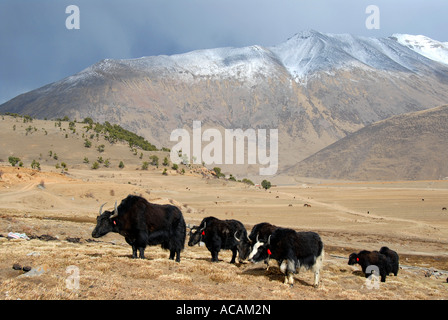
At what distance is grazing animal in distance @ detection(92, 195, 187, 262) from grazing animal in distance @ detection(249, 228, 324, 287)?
334cm

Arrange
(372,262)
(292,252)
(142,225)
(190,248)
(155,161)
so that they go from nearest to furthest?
(292,252)
(142,225)
(372,262)
(190,248)
(155,161)

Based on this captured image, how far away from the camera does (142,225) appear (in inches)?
481

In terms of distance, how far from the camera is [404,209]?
152 ft

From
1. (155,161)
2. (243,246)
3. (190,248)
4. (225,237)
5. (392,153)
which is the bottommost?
(190,248)

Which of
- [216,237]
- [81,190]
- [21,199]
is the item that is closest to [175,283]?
[216,237]

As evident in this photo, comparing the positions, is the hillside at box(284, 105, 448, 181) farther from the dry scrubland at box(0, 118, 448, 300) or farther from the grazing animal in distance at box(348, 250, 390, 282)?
the grazing animal in distance at box(348, 250, 390, 282)

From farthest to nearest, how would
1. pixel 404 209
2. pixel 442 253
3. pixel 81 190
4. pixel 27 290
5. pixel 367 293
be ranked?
pixel 404 209, pixel 81 190, pixel 442 253, pixel 367 293, pixel 27 290

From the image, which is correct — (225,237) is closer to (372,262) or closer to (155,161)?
(372,262)

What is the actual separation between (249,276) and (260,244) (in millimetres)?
973

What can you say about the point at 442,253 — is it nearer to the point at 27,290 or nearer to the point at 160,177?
the point at 27,290

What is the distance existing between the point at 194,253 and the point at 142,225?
17.4 feet

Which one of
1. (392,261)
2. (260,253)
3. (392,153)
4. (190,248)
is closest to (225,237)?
(260,253)

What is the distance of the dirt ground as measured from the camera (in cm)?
812

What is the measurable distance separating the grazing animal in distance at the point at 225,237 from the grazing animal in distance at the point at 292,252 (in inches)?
103
